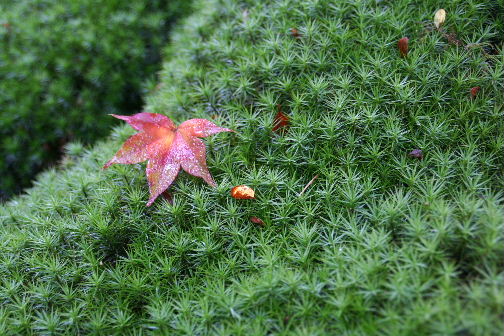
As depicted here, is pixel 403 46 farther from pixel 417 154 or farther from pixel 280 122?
pixel 280 122

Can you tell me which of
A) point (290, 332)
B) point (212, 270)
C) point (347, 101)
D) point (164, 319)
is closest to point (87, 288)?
point (164, 319)

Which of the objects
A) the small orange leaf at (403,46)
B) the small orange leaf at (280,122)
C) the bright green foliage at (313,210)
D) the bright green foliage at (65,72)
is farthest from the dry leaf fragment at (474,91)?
the bright green foliage at (65,72)

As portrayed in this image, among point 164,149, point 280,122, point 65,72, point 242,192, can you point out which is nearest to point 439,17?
point 280,122

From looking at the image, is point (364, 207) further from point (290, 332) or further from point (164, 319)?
point (164, 319)

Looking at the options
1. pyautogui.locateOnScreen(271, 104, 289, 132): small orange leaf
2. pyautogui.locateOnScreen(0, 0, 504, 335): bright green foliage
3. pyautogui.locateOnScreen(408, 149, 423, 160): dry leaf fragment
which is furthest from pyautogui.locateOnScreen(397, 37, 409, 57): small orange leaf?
pyautogui.locateOnScreen(271, 104, 289, 132): small orange leaf

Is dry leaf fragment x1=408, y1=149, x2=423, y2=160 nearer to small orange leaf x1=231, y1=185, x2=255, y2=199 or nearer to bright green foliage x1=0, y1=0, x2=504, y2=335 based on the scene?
bright green foliage x1=0, y1=0, x2=504, y2=335

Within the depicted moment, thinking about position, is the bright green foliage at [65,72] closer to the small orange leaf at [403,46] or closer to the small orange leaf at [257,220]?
the small orange leaf at [257,220]
